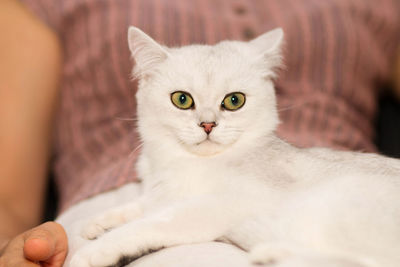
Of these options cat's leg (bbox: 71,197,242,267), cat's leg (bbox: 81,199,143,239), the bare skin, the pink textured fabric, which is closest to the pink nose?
cat's leg (bbox: 71,197,242,267)

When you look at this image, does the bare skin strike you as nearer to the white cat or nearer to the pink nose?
the white cat

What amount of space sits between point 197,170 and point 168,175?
0.26 ft

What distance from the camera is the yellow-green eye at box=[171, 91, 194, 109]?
1008 mm

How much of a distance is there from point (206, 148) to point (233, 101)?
5.4 inches

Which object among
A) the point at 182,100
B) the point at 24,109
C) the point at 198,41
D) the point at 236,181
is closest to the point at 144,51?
the point at 182,100

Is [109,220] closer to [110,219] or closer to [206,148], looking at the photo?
[110,219]

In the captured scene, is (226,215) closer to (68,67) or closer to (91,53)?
(91,53)

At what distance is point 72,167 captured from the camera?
165 cm

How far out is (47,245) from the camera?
83cm

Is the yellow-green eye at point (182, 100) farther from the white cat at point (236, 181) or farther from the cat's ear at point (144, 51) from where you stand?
the cat's ear at point (144, 51)

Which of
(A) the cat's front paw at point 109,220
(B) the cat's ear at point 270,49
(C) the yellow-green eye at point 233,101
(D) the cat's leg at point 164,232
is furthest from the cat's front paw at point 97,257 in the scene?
(B) the cat's ear at point 270,49

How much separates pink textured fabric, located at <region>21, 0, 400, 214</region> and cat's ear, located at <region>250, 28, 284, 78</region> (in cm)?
41

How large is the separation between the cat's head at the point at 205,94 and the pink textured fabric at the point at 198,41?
0.42 m

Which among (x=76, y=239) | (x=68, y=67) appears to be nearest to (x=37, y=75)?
(x=68, y=67)
